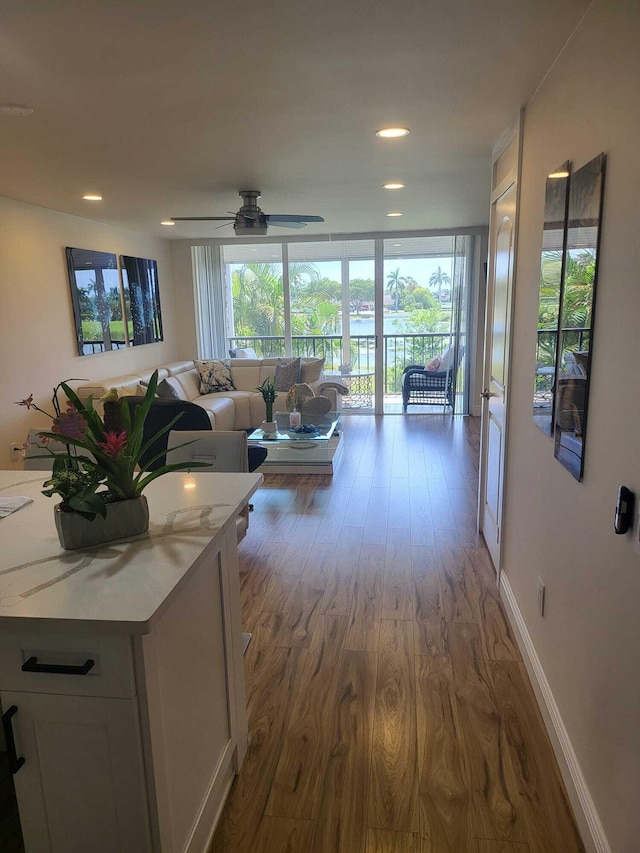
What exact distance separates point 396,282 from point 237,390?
2.53m

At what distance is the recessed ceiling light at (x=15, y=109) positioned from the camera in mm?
2389

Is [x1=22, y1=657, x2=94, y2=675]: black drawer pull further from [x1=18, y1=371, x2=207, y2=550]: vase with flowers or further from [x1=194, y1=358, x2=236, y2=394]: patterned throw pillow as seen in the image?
[x1=194, y1=358, x2=236, y2=394]: patterned throw pillow

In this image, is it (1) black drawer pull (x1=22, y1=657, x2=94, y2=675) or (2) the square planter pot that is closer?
(1) black drawer pull (x1=22, y1=657, x2=94, y2=675)

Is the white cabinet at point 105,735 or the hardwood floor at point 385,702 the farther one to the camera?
the hardwood floor at point 385,702

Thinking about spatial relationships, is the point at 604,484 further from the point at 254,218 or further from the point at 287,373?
the point at 287,373

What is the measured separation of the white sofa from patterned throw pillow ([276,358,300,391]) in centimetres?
9

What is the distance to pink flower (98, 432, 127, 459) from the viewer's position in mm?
1418

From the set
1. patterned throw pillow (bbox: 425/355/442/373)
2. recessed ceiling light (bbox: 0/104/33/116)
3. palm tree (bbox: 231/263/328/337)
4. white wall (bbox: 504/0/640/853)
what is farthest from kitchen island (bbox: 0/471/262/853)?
palm tree (bbox: 231/263/328/337)

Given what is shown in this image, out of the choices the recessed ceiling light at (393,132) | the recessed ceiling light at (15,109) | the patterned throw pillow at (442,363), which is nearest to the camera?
the recessed ceiling light at (15,109)

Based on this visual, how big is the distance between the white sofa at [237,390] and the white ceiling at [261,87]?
2.36m

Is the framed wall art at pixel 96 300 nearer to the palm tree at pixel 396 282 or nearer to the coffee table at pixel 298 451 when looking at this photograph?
the coffee table at pixel 298 451

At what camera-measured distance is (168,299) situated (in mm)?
7535

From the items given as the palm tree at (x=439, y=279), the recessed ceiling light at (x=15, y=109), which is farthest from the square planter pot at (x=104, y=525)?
the palm tree at (x=439, y=279)

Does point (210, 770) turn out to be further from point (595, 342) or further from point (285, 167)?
point (285, 167)
